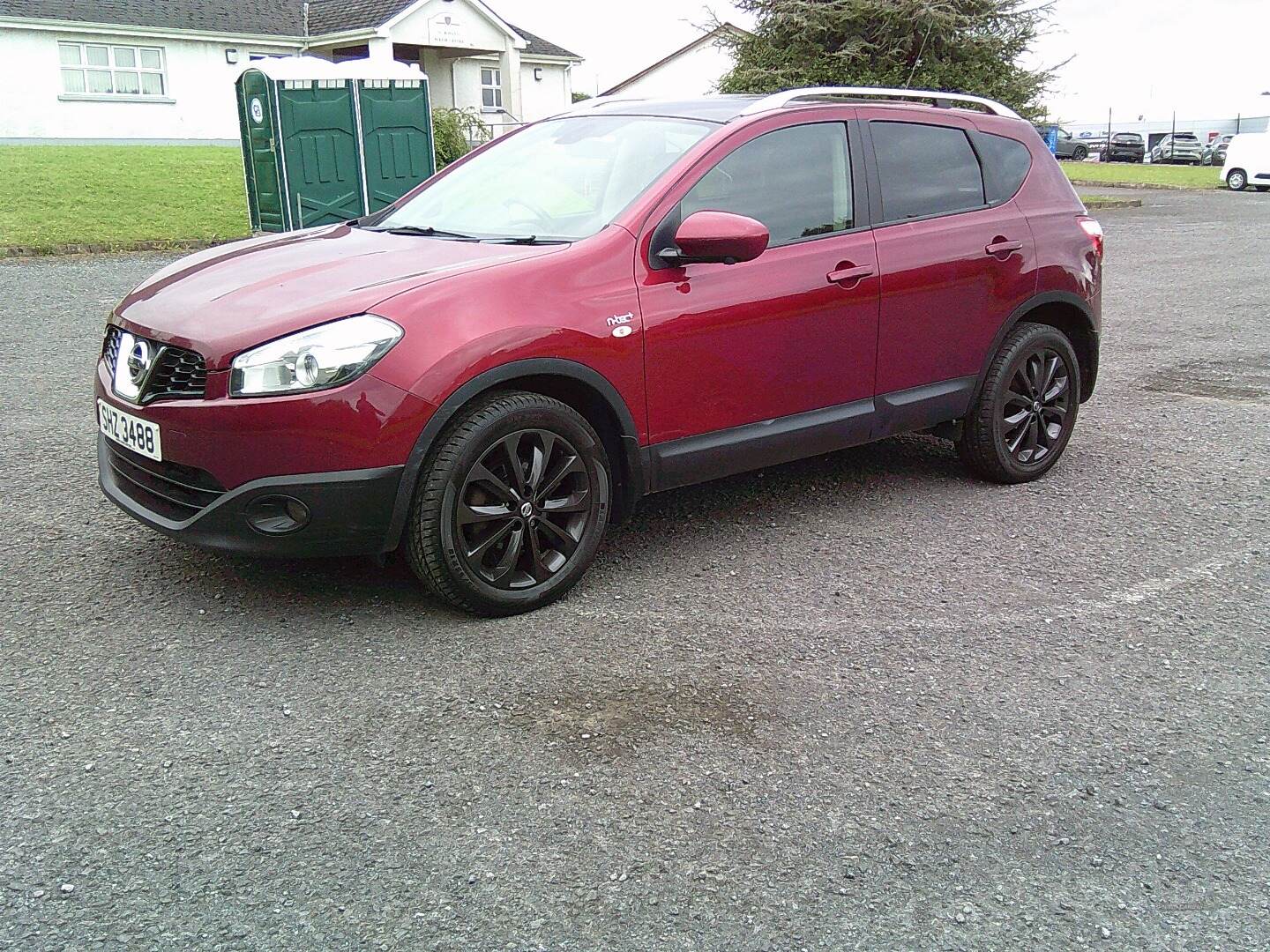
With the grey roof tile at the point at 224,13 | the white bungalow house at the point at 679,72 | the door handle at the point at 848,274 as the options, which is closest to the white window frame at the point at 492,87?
the grey roof tile at the point at 224,13

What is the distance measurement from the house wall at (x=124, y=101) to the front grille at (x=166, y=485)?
95.8 ft

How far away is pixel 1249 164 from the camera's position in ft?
111

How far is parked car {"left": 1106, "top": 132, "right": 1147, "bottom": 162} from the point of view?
5703 cm

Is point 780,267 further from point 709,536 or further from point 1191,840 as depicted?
point 1191,840

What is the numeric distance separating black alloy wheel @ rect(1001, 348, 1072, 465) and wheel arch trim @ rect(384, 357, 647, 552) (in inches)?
84.8

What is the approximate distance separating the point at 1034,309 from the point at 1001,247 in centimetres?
44

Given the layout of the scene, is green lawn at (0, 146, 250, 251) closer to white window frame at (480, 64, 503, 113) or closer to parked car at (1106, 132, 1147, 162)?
Result: white window frame at (480, 64, 503, 113)

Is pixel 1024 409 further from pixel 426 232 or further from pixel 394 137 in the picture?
pixel 394 137

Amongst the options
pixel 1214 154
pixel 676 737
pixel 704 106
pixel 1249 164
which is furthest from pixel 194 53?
pixel 1214 154

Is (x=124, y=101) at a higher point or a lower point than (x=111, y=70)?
lower

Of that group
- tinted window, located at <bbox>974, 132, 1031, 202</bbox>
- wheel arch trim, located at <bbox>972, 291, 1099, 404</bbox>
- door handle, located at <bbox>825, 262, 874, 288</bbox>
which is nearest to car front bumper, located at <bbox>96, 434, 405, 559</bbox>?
door handle, located at <bbox>825, 262, 874, 288</bbox>

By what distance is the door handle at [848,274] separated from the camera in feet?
15.7

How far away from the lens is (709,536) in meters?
4.98

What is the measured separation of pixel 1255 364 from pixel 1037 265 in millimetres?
4159
